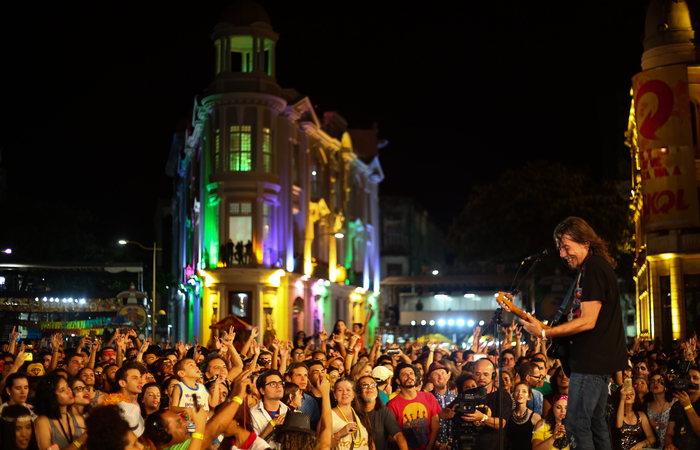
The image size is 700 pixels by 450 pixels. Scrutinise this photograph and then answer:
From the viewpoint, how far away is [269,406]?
26.1ft

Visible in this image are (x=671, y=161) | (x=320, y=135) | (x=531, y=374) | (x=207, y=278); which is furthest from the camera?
(x=320, y=135)

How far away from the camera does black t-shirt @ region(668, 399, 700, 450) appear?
9.61 meters

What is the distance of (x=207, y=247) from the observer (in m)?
38.9

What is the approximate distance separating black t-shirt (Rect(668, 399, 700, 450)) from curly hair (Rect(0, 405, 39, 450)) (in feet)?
23.2

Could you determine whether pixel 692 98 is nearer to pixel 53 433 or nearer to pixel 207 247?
pixel 207 247

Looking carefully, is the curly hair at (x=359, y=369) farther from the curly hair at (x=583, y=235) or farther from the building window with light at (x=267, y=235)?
the building window with light at (x=267, y=235)

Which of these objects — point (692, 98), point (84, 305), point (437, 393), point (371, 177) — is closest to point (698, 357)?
point (437, 393)

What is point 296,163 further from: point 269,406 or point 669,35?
point 269,406

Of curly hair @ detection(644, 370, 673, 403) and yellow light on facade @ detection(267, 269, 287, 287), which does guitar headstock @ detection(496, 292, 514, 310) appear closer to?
curly hair @ detection(644, 370, 673, 403)

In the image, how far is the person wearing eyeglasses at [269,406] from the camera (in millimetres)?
7750

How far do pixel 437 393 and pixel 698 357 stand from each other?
6.86 m

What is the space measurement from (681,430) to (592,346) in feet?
15.5

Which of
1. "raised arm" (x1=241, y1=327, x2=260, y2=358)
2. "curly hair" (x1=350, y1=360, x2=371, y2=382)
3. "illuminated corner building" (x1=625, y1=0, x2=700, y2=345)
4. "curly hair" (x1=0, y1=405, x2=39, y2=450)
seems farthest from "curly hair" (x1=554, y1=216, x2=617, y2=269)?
"illuminated corner building" (x1=625, y1=0, x2=700, y2=345)

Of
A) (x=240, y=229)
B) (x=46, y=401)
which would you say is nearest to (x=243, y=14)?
(x=240, y=229)
